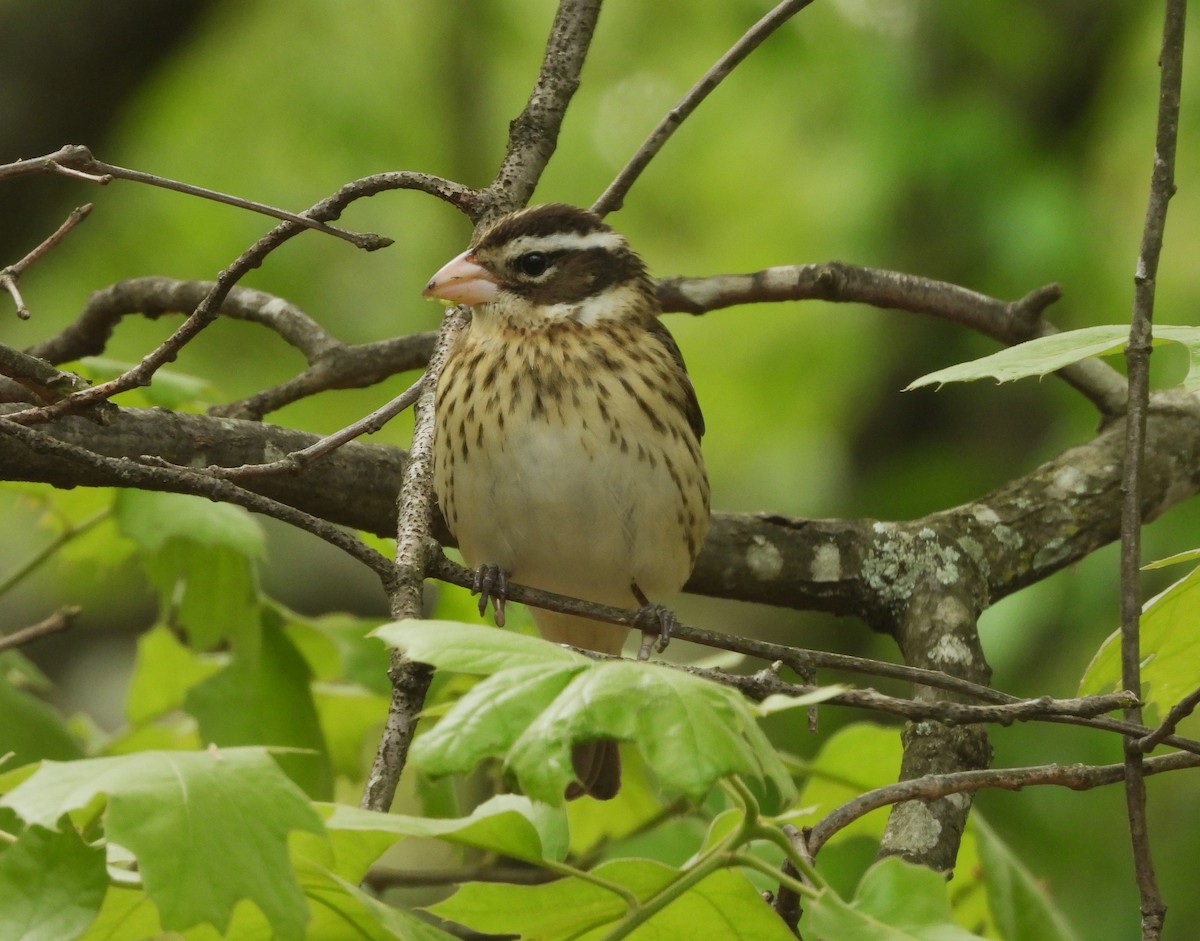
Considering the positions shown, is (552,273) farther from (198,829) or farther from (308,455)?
(198,829)

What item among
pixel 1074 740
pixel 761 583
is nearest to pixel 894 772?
pixel 761 583

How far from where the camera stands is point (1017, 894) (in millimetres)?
2512

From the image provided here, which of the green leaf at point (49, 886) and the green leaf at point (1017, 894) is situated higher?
the green leaf at point (1017, 894)

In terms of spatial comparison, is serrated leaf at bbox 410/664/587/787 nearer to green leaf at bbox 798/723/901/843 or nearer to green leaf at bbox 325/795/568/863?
green leaf at bbox 325/795/568/863

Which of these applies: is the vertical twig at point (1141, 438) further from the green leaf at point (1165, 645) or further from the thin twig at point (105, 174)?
the thin twig at point (105, 174)

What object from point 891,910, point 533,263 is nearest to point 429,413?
point 533,263

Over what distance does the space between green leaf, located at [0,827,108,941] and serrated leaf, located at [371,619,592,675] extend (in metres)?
0.33

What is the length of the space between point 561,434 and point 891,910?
2.12m

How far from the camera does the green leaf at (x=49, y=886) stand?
4.17 ft

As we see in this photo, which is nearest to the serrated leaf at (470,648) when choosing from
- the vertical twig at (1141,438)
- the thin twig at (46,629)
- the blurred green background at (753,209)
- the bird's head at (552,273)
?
the vertical twig at (1141,438)

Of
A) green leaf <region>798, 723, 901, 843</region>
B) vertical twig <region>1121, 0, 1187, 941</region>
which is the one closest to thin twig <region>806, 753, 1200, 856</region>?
vertical twig <region>1121, 0, 1187, 941</region>

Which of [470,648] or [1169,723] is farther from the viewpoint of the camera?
[1169,723]

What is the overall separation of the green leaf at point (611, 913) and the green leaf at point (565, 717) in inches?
8.9

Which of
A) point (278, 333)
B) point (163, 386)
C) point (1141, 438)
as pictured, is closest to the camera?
point (1141, 438)
